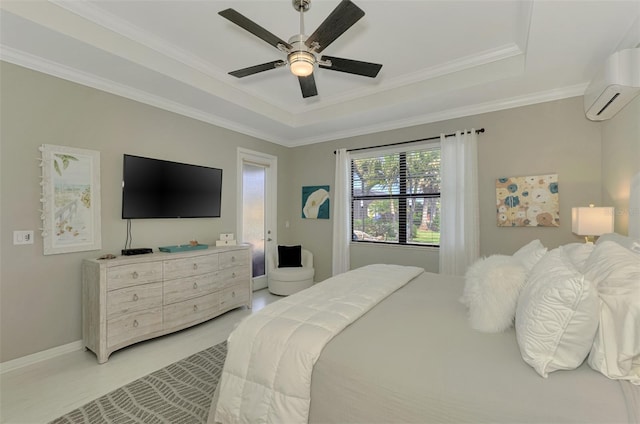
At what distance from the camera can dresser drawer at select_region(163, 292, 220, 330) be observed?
118 inches

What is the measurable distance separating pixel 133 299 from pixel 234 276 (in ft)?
3.94

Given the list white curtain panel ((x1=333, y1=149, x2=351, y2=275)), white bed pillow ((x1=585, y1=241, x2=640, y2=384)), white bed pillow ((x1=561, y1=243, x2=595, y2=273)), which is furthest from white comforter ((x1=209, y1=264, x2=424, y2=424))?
white curtain panel ((x1=333, y1=149, x2=351, y2=275))

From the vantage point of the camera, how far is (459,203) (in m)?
3.73

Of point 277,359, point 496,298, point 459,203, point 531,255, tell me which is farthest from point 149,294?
point 459,203

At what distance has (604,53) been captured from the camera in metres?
2.49

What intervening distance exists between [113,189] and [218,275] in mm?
1454

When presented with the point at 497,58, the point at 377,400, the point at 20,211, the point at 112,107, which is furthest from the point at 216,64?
the point at 377,400

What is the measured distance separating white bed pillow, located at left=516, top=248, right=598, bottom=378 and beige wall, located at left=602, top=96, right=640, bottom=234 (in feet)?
6.07

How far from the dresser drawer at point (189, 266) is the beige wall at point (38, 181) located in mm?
529

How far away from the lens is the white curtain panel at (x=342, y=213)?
465 centimetres

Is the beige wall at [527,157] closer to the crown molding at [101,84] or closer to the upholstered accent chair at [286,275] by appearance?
the upholstered accent chair at [286,275]

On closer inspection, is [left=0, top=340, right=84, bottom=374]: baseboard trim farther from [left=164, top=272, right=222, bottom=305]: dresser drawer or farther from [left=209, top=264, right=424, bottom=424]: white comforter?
[left=209, top=264, right=424, bottom=424]: white comforter

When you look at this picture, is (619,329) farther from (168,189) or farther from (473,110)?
(168,189)

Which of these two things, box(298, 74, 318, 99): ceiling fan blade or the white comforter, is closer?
the white comforter
